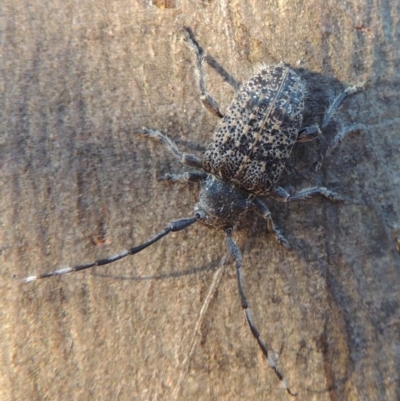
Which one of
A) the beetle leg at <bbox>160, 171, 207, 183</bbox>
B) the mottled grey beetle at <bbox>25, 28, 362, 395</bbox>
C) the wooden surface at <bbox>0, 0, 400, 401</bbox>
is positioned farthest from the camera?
the mottled grey beetle at <bbox>25, 28, 362, 395</bbox>

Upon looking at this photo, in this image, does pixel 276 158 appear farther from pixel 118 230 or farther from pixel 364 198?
pixel 118 230

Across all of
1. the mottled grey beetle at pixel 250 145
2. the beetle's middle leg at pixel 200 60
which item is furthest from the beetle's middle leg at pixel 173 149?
the beetle's middle leg at pixel 200 60

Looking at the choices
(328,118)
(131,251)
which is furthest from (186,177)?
(328,118)

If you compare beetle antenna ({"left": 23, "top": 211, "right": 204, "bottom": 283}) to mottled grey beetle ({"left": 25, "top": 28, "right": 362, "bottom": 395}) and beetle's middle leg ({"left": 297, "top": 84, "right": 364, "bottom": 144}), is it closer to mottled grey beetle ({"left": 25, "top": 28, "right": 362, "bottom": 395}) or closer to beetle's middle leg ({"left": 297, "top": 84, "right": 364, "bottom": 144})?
mottled grey beetle ({"left": 25, "top": 28, "right": 362, "bottom": 395})

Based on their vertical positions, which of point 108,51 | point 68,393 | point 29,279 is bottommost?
point 68,393

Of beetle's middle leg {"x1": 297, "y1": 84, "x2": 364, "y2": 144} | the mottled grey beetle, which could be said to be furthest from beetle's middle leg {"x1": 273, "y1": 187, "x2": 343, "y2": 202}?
beetle's middle leg {"x1": 297, "y1": 84, "x2": 364, "y2": 144}

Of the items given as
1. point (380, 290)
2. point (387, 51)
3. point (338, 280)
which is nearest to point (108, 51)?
point (387, 51)

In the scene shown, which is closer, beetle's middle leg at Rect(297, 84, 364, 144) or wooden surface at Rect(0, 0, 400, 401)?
wooden surface at Rect(0, 0, 400, 401)
